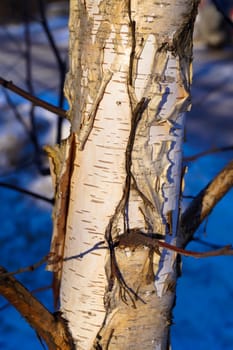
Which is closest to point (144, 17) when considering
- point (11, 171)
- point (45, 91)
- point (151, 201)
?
point (151, 201)

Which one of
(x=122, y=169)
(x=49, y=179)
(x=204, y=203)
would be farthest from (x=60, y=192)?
(x=49, y=179)

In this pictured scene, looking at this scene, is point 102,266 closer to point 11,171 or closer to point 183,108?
point 183,108

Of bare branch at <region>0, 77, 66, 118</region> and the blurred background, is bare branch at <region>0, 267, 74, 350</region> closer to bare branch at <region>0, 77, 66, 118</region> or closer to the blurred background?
the blurred background

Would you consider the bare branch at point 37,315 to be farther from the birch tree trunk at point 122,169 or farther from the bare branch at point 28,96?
the bare branch at point 28,96

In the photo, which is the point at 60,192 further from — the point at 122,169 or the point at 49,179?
the point at 49,179

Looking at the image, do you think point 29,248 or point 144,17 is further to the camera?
point 29,248

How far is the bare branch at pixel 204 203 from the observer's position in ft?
2.97

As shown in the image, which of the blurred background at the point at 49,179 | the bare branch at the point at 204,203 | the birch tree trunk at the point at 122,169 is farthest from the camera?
the blurred background at the point at 49,179

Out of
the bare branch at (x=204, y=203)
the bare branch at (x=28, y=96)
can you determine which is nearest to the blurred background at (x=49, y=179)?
the bare branch at (x=204, y=203)

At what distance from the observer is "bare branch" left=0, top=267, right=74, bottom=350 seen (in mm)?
756

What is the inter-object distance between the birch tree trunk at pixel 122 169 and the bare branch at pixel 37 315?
0.02m

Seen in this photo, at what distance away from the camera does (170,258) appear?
80 centimetres

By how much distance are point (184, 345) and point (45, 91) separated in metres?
2.90

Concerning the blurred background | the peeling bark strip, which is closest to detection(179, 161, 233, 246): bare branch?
the blurred background
